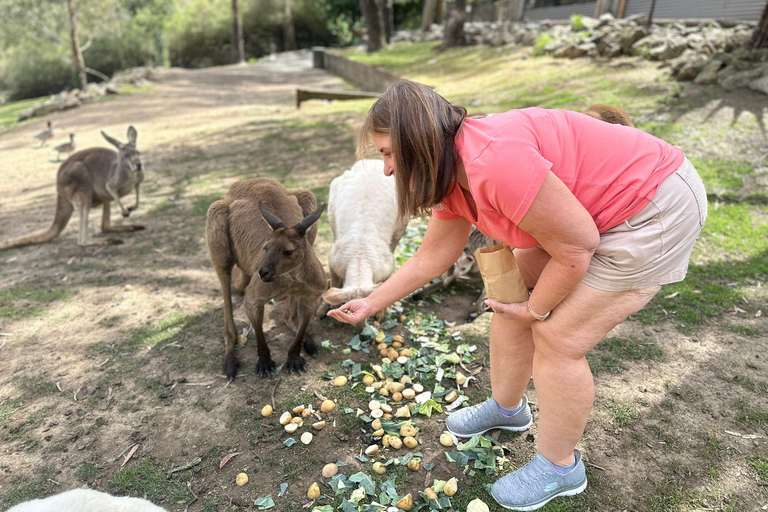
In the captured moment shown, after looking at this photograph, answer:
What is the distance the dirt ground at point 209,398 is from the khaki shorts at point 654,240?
1.04 m

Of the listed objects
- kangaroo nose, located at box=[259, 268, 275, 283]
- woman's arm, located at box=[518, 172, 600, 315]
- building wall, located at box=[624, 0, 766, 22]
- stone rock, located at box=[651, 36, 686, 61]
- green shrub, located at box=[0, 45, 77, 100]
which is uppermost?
building wall, located at box=[624, 0, 766, 22]

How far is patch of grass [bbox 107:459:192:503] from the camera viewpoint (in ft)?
6.91

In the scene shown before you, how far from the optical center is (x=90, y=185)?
467 centimetres

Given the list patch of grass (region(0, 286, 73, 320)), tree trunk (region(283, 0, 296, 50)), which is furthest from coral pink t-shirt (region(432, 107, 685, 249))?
tree trunk (region(283, 0, 296, 50))

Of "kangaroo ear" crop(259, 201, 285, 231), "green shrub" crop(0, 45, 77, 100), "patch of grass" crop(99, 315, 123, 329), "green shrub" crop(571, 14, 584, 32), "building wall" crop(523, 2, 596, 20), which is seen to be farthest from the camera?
"green shrub" crop(0, 45, 77, 100)

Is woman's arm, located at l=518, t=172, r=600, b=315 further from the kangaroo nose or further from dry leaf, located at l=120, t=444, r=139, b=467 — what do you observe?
dry leaf, located at l=120, t=444, r=139, b=467

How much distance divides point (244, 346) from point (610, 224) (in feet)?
7.81

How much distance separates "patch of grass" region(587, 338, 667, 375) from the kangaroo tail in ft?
15.9

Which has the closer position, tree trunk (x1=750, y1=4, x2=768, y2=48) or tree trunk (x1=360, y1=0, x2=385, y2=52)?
tree trunk (x1=750, y1=4, x2=768, y2=48)

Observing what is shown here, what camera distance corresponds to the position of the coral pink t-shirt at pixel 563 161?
1351 millimetres

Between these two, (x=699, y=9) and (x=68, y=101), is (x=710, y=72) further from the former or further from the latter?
(x=68, y=101)

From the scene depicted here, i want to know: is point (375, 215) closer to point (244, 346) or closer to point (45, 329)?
point (244, 346)

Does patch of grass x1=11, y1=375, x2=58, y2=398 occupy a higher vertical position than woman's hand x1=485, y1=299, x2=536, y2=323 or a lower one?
lower

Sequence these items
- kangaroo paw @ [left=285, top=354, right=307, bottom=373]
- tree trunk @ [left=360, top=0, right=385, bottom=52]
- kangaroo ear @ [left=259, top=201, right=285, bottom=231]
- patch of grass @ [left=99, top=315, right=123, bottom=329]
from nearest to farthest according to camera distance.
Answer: kangaroo ear @ [left=259, top=201, right=285, bottom=231] → kangaroo paw @ [left=285, top=354, right=307, bottom=373] → patch of grass @ [left=99, top=315, right=123, bottom=329] → tree trunk @ [left=360, top=0, right=385, bottom=52]
